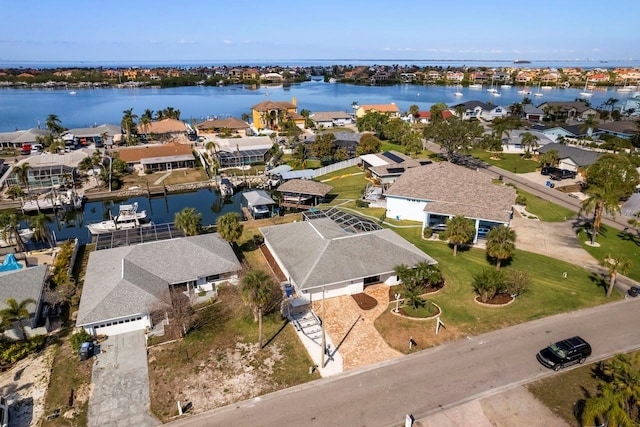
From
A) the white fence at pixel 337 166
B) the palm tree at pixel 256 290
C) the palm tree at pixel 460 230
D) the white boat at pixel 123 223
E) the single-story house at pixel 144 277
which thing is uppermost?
the palm tree at pixel 256 290

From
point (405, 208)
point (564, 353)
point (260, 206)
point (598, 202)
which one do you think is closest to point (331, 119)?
point (260, 206)

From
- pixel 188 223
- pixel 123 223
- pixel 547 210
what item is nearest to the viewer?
pixel 188 223

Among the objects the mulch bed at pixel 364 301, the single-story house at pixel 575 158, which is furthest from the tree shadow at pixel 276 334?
the single-story house at pixel 575 158

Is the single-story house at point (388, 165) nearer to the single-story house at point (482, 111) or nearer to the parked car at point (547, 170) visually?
the parked car at point (547, 170)

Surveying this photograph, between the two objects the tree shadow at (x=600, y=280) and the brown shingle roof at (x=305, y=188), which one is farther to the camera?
the brown shingle roof at (x=305, y=188)

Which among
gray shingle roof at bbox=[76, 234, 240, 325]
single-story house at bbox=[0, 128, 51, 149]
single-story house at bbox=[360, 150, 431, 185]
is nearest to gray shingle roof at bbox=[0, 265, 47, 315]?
gray shingle roof at bbox=[76, 234, 240, 325]

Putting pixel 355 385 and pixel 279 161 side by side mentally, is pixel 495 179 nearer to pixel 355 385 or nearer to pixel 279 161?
pixel 279 161

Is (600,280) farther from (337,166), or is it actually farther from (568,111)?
(568,111)
